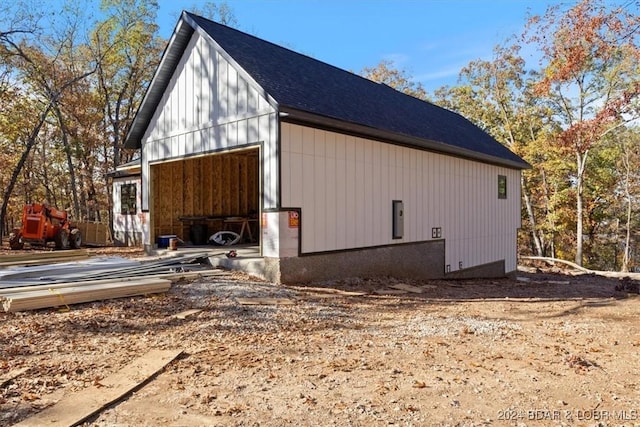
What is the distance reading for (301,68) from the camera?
1145 cm

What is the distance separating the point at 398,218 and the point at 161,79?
7.03 metres

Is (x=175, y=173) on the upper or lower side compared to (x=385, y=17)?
lower

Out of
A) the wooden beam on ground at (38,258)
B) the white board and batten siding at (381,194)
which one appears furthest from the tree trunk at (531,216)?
the wooden beam on ground at (38,258)

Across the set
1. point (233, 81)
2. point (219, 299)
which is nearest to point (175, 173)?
point (233, 81)

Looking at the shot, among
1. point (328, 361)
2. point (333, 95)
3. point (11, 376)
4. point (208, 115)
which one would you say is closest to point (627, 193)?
point (333, 95)

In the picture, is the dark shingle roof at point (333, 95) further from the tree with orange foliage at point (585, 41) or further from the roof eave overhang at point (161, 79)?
the tree with orange foliage at point (585, 41)

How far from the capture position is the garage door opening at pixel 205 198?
12.9 meters

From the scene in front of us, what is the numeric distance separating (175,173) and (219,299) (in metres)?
7.36

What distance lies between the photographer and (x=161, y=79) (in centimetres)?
1128

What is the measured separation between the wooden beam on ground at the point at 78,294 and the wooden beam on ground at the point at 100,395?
2.44 m

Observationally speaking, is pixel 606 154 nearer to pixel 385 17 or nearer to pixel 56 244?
pixel 385 17

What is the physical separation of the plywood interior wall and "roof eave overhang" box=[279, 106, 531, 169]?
4.65 m

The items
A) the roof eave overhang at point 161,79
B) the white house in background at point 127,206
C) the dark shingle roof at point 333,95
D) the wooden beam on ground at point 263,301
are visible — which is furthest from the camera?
the white house in background at point 127,206

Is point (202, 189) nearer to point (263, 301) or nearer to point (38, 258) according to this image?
point (38, 258)
